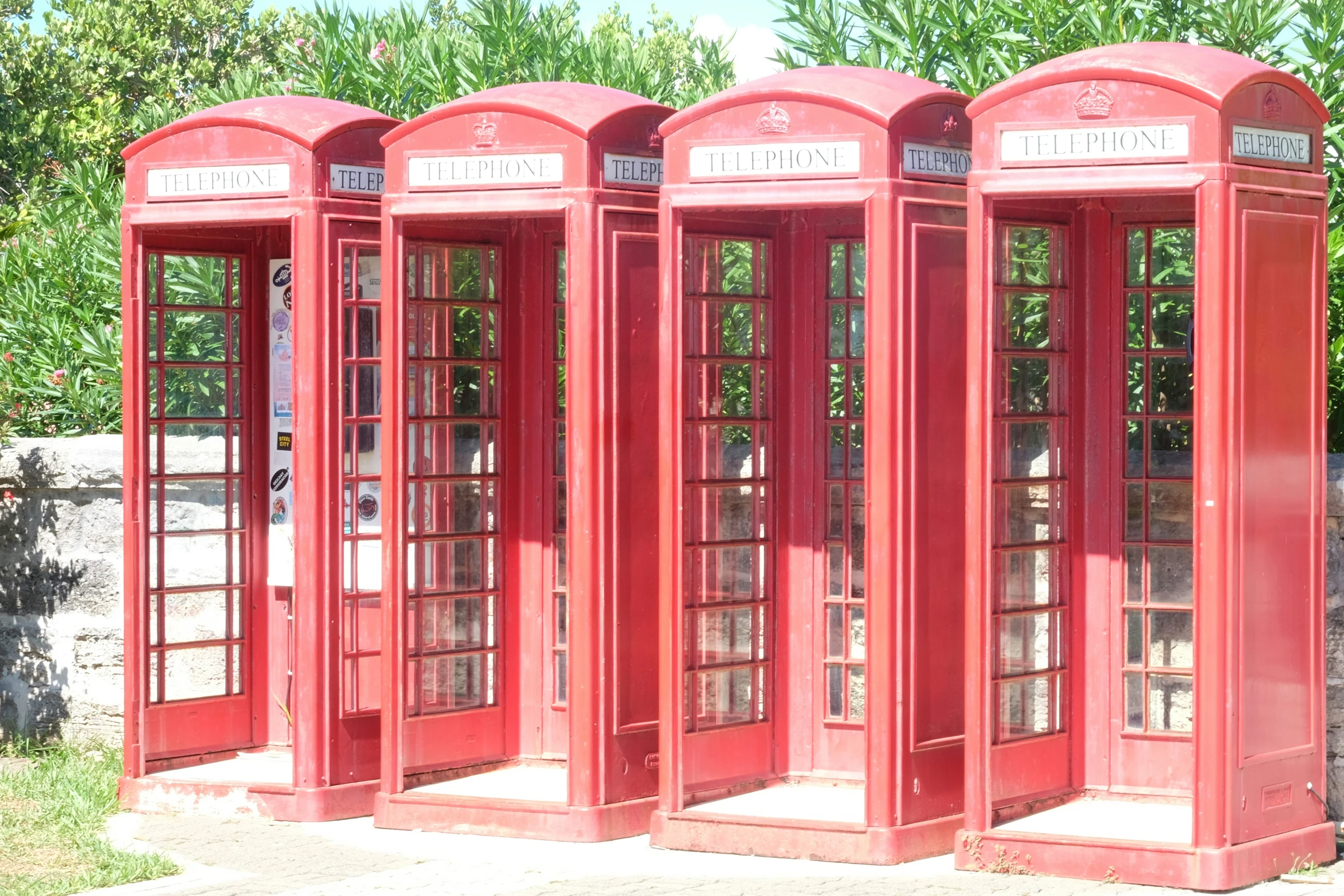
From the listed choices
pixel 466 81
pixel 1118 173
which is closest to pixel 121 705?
pixel 466 81

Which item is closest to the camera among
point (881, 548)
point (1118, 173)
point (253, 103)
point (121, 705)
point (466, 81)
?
point (1118, 173)

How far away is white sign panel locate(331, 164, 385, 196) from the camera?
7.97 metres

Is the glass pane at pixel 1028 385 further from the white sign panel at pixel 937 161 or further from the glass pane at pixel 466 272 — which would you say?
the glass pane at pixel 466 272

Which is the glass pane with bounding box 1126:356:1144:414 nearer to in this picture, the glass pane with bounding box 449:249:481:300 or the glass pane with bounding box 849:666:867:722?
the glass pane with bounding box 849:666:867:722

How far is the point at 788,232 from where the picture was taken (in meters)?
7.97

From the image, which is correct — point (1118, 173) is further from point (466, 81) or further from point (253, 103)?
point (466, 81)

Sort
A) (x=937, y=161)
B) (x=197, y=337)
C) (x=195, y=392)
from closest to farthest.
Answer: (x=937, y=161) → (x=195, y=392) → (x=197, y=337)

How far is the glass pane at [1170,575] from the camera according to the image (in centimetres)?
763

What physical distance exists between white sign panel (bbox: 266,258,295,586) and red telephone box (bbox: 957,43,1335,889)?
11.2 feet

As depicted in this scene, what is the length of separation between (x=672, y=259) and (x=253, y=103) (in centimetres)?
220

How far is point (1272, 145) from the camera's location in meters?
6.80

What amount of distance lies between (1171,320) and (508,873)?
3405 mm

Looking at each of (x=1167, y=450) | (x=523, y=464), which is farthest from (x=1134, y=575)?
(x=523, y=464)

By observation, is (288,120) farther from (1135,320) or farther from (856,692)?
(1135,320)
